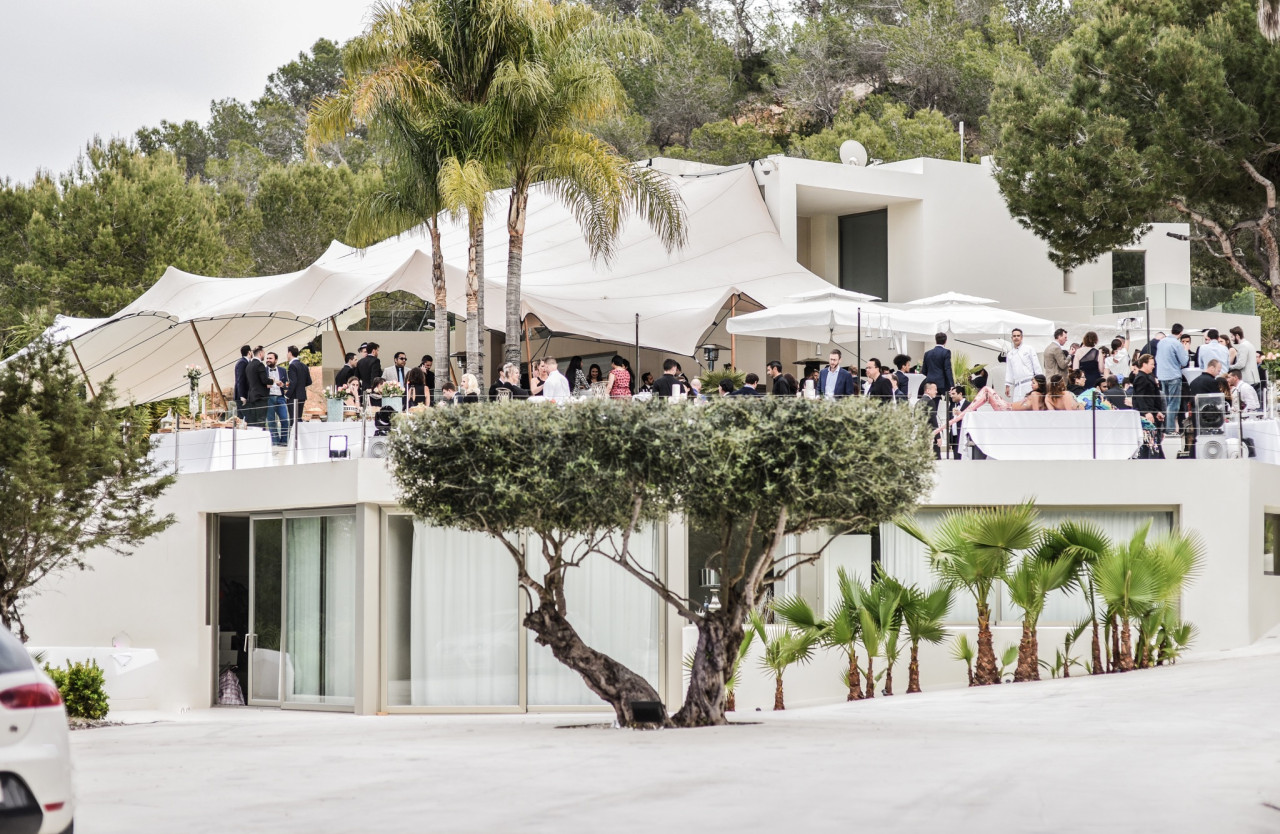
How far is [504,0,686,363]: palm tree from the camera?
22.2m

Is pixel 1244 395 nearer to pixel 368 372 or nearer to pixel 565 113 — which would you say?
pixel 565 113

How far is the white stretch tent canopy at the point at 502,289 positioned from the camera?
79.9 ft

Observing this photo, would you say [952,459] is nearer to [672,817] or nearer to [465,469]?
[465,469]

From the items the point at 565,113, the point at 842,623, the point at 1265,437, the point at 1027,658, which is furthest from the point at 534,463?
the point at 1265,437

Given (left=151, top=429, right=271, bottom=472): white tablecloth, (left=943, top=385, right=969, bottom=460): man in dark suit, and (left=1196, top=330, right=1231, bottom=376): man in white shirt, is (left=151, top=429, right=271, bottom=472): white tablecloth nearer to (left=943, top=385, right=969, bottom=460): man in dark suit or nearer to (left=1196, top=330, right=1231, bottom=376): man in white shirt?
(left=943, top=385, right=969, bottom=460): man in dark suit

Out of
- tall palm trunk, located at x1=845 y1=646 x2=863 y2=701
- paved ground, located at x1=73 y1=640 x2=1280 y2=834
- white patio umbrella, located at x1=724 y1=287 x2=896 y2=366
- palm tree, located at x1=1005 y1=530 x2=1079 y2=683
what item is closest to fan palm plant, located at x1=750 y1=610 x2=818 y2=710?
tall palm trunk, located at x1=845 y1=646 x2=863 y2=701

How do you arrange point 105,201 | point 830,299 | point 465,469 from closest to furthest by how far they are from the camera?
1. point 465,469
2. point 830,299
3. point 105,201

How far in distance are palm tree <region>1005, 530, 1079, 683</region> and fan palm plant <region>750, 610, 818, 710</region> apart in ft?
7.78

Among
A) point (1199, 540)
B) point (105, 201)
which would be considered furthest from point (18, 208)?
point (1199, 540)

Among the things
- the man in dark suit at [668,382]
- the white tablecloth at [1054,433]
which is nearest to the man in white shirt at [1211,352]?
the white tablecloth at [1054,433]

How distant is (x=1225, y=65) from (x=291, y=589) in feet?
67.3

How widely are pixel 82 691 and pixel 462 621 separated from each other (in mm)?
4579

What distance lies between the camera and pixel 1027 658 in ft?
57.5

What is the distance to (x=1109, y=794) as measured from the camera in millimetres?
9094
